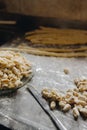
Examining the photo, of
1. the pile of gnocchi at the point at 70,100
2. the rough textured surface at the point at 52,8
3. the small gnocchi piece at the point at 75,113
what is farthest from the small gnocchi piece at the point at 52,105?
the rough textured surface at the point at 52,8

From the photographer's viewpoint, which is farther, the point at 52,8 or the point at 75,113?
the point at 52,8

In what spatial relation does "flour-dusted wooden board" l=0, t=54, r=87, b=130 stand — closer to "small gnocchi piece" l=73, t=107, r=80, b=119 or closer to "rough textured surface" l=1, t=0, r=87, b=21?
"small gnocchi piece" l=73, t=107, r=80, b=119

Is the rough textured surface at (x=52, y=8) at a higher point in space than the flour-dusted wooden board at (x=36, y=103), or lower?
higher

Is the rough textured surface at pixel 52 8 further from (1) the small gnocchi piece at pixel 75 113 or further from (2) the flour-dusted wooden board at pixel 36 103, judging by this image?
(1) the small gnocchi piece at pixel 75 113

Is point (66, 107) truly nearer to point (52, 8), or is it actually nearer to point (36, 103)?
point (36, 103)

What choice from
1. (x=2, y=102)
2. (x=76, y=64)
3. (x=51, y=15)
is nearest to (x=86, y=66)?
(x=76, y=64)

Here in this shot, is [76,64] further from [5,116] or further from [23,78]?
[5,116]

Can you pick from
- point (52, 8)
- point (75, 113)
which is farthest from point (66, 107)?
point (52, 8)

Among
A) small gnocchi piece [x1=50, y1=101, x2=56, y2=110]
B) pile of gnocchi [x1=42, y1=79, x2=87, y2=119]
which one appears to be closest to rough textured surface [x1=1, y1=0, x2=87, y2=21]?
pile of gnocchi [x1=42, y1=79, x2=87, y2=119]
